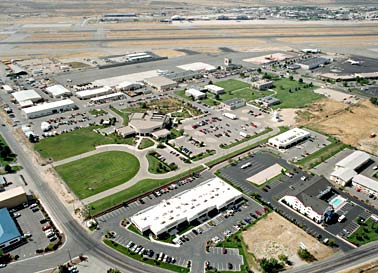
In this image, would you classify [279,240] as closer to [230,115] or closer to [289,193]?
[289,193]

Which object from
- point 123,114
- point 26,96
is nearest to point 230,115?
point 123,114

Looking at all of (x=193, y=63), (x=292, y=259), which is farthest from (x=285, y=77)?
(x=292, y=259)

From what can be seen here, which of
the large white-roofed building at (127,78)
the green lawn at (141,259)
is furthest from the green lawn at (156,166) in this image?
the large white-roofed building at (127,78)

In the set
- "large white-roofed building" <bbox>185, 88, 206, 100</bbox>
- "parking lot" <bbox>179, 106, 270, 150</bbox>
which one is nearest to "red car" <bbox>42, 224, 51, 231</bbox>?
"parking lot" <bbox>179, 106, 270, 150</bbox>

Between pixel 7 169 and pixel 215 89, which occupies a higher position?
pixel 215 89

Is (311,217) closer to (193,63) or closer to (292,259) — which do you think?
(292,259)

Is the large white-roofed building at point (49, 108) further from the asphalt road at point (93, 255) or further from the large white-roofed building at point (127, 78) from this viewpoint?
the asphalt road at point (93, 255)
